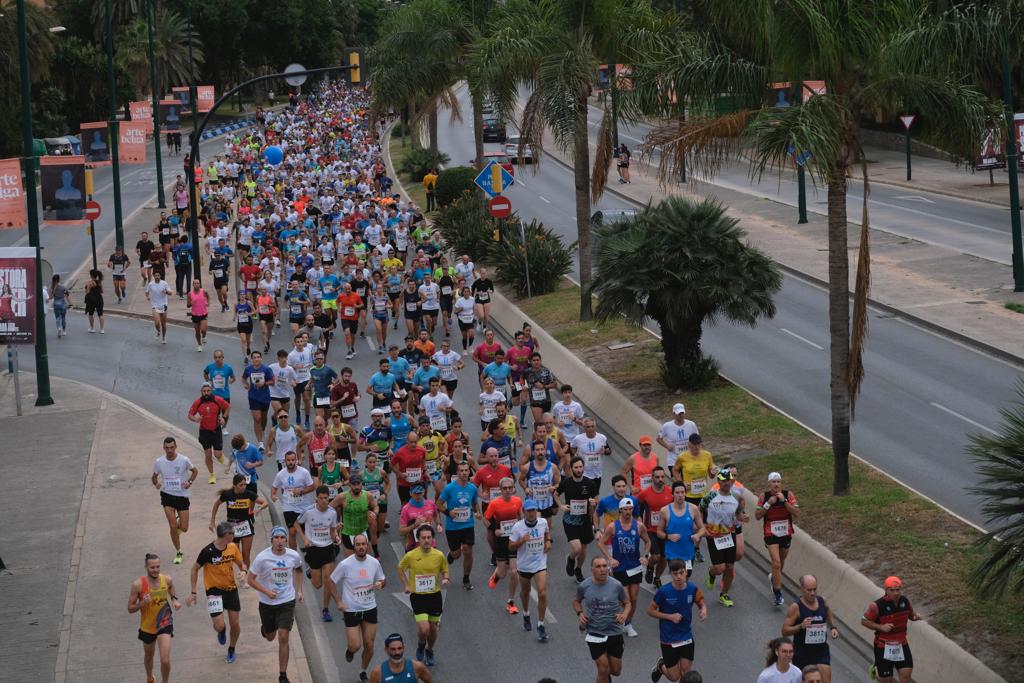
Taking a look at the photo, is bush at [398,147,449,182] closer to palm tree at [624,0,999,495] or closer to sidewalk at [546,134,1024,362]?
sidewalk at [546,134,1024,362]

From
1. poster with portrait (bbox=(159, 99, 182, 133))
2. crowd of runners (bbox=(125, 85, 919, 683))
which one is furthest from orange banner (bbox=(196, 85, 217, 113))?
crowd of runners (bbox=(125, 85, 919, 683))

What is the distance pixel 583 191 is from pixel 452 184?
21.5 meters

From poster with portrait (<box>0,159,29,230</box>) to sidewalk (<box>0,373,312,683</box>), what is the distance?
362cm

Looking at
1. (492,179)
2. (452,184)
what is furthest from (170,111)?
(492,179)

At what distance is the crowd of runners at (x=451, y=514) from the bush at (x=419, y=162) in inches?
1317

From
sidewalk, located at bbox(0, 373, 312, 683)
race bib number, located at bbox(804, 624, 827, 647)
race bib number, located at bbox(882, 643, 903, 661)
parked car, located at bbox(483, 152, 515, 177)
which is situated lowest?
sidewalk, located at bbox(0, 373, 312, 683)

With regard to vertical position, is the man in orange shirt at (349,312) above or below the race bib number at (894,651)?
above

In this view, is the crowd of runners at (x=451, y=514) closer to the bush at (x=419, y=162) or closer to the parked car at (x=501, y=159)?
the parked car at (x=501, y=159)

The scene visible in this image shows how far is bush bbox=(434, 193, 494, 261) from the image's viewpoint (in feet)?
125

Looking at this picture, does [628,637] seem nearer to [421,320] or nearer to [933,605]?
[933,605]

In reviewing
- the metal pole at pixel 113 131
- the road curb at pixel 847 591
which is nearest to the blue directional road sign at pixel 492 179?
the road curb at pixel 847 591

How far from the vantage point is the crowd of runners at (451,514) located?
13.0 m

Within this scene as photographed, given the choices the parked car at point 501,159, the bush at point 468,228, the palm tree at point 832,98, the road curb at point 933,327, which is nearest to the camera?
the palm tree at point 832,98

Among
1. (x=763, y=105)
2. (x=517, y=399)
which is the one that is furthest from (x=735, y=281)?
(x=763, y=105)
